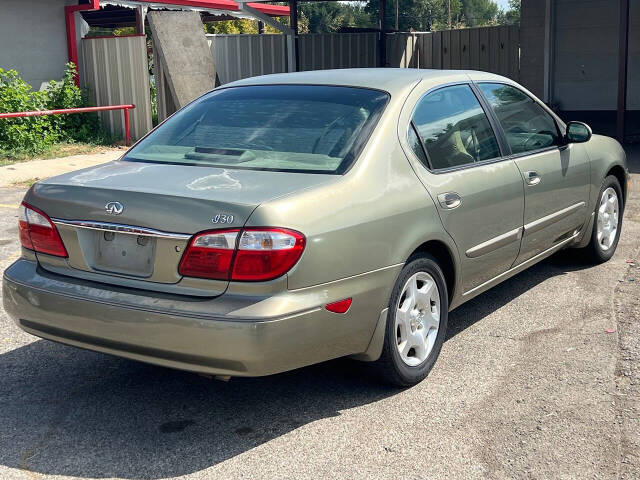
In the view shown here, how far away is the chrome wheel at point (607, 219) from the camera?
664 cm

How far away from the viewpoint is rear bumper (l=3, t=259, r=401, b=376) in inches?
139

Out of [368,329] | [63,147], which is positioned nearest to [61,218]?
[368,329]

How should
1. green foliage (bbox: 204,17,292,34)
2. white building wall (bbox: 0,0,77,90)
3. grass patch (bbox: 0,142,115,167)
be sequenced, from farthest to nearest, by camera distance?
green foliage (bbox: 204,17,292,34) < white building wall (bbox: 0,0,77,90) < grass patch (bbox: 0,142,115,167)

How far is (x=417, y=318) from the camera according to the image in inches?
173

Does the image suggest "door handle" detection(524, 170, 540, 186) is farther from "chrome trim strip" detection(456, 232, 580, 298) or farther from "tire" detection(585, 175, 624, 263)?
"tire" detection(585, 175, 624, 263)

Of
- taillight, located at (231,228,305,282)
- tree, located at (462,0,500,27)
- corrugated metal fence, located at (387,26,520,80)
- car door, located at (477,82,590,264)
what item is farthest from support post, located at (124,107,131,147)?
tree, located at (462,0,500,27)

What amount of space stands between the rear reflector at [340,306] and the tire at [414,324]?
0.34m

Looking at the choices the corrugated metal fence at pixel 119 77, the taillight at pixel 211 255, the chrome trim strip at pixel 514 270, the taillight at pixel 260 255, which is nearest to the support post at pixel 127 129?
the corrugated metal fence at pixel 119 77

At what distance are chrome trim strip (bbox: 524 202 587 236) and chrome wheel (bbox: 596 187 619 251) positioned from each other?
0.53 metres

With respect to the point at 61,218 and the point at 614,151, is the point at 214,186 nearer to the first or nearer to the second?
the point at 61,218

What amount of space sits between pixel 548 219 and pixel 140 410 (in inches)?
118

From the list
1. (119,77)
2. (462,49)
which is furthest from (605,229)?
(462,49)

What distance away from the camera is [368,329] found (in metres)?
3.96

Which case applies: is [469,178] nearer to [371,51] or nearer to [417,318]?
[417,318]
